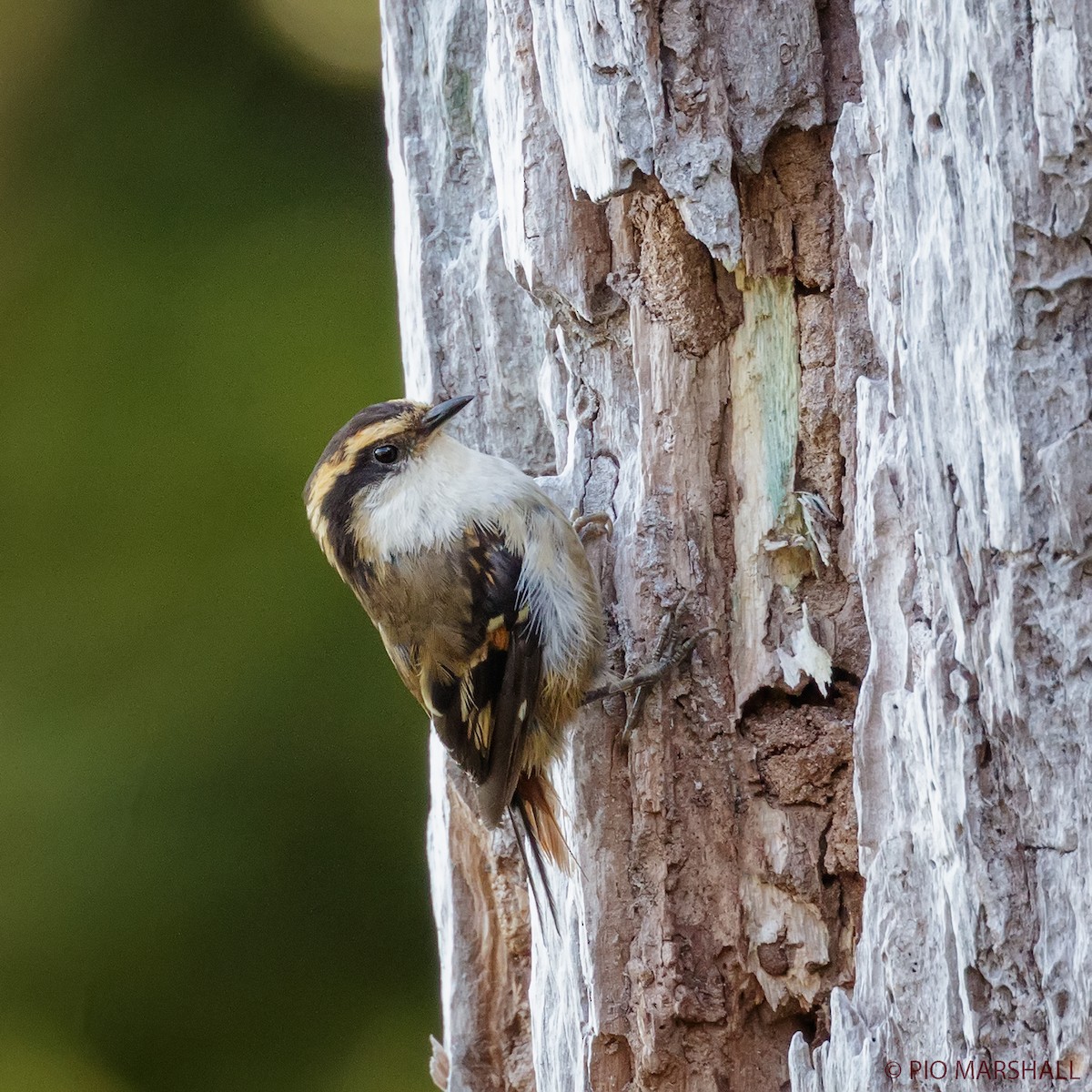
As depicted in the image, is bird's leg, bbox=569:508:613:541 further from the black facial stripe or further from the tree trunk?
the black facial stripe

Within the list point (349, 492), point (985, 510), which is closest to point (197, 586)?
point (349, 492)

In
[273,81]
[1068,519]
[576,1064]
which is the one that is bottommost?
[576,1064]

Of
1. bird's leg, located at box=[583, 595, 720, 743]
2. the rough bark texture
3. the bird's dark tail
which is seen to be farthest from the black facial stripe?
the rough bark texture

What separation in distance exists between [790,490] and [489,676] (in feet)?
3.89

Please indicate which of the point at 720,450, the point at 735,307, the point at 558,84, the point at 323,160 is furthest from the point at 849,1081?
the point at 323,160

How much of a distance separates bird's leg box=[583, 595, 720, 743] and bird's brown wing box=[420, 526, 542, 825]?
473 mm

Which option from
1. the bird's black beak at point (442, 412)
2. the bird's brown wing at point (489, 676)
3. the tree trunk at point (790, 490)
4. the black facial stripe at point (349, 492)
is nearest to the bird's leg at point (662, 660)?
the tree trunk at point (790, 490)

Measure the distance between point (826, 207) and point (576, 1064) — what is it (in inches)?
73.7

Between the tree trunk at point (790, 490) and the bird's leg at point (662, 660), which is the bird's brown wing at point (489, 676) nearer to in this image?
the tree trunk at point (790, 490)

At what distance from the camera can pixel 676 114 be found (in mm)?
2398

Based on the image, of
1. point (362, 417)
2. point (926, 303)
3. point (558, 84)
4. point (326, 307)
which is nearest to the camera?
point (926, 303)

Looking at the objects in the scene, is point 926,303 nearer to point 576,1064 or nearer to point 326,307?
point 576,1064

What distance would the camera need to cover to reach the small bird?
3.15 meters

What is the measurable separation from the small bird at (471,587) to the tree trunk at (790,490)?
5.2 inches
